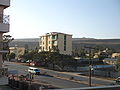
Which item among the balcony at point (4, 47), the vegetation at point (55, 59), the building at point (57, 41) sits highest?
the building at point (57, 41)

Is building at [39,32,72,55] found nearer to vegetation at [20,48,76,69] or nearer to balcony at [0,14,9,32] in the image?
vegetation at [20,48,76,69]

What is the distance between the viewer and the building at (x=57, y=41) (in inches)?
2261

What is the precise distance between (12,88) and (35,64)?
2727cm

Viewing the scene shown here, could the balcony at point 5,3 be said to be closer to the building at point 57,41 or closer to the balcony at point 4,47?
the balcony at point 4,47

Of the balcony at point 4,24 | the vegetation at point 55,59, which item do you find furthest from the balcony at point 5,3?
the vegetation at point 55,59

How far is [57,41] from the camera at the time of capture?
56.9m

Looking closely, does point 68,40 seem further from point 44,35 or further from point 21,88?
point 21,88

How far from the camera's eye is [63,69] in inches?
1553

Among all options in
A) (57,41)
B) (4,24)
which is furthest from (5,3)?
(57,41)

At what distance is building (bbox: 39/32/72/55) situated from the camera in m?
57.4

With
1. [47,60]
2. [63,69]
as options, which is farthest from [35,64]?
[63,69]

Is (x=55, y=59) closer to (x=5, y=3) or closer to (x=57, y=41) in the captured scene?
(x=57, y=41)

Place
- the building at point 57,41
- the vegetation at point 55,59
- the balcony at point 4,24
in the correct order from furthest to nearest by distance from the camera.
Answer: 1. the building at point 57,41
2. the vegetation at point 55,59
3. the balcony at point 4,24

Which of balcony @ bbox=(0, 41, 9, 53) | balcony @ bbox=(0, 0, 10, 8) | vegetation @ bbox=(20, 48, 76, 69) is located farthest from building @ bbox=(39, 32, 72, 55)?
balcony @ bbox=(0, 0, 10, 8)
